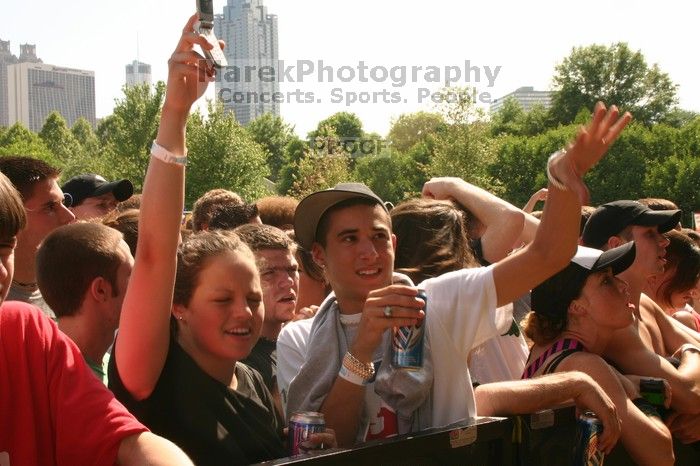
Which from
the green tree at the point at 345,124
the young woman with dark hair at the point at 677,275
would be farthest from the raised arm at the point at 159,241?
the green tree at the point at 345,124

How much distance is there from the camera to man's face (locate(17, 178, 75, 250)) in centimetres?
485

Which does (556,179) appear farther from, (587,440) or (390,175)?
(390,175)

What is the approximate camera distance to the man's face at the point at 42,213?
4852 millimetres

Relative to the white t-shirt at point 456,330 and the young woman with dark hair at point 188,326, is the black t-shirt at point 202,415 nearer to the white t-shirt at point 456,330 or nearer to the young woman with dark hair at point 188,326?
the young woman with dark hair at point 188,326

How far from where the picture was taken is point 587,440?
120 inches

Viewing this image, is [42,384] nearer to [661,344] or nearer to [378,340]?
[378,340]

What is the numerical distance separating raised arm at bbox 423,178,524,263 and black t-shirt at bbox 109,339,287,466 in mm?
2125

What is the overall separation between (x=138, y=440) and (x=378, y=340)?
0.98 meters

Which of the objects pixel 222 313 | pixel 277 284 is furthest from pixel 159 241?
pixel 277 284

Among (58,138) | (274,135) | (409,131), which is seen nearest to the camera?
(58,138)

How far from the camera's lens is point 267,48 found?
16488cm

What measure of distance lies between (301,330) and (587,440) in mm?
1103

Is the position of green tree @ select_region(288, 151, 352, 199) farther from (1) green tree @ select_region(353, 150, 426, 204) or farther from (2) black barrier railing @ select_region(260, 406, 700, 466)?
(2) black barrier railing @ select_region(260, 406, 700, 466)

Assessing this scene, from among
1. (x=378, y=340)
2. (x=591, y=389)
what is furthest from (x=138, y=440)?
(x=591, y=389)
